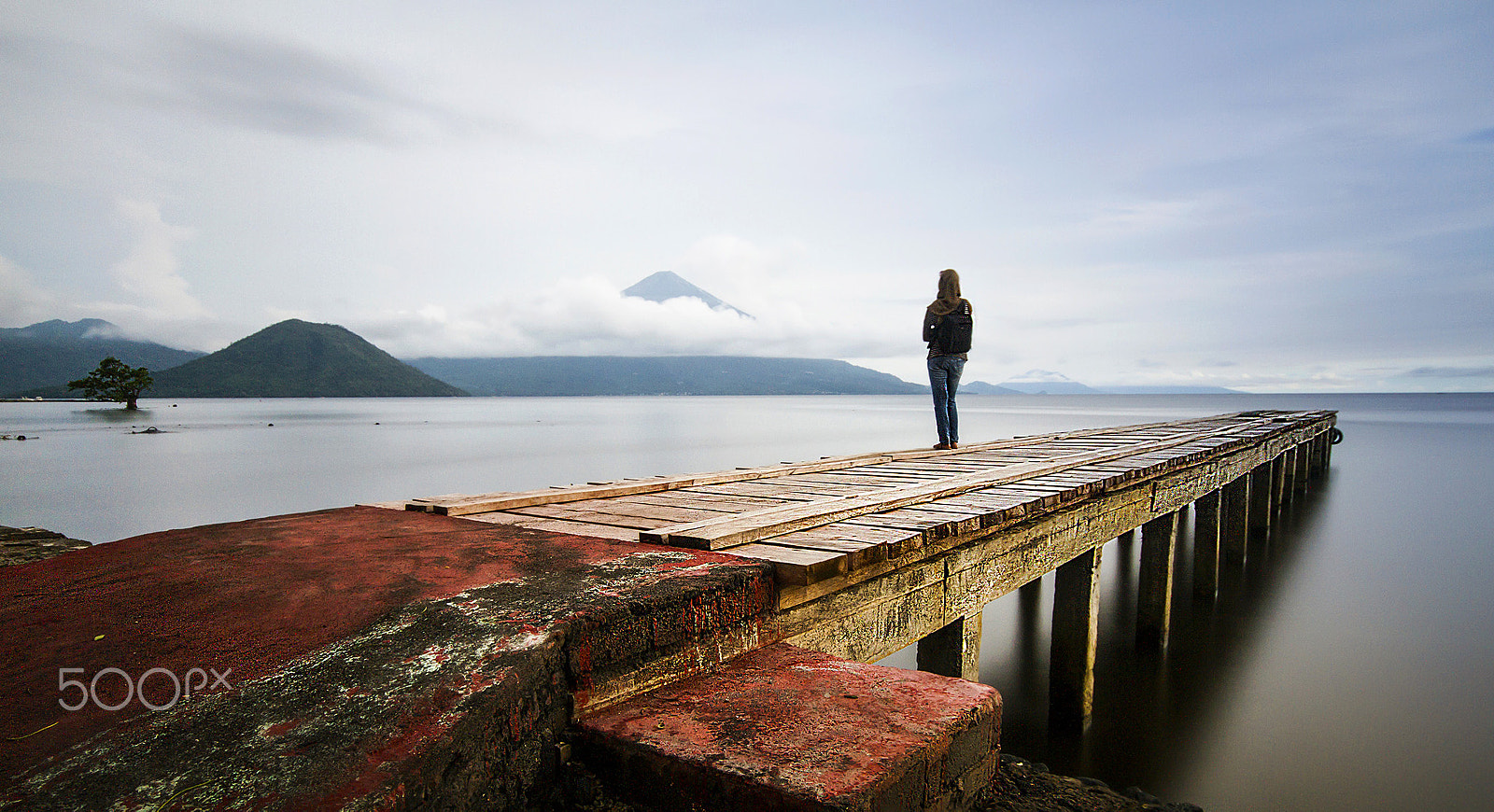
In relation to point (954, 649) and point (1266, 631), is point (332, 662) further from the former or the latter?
point (1266, 631)

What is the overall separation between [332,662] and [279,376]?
210 m

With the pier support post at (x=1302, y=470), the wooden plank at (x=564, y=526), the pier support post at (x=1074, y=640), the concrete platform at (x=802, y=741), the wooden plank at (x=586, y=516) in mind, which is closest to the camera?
the concrete platform at (x=802, y=741)

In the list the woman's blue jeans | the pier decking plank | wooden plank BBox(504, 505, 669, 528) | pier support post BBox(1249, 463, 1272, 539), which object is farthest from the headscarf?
→ pier support post BBox(1249, 463, 1272, 539)

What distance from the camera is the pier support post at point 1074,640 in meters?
5.99

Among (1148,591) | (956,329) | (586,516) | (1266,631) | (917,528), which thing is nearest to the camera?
(917,528)

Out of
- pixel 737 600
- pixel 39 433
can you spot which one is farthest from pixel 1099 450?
pixel 39 433

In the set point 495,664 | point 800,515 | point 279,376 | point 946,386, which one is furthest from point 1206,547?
point 279,376

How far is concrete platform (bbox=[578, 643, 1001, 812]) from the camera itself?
1.63 metres

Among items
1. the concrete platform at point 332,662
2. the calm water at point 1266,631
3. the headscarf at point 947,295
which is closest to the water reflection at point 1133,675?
the calm water at point 1266,631

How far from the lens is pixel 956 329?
29.6 ft

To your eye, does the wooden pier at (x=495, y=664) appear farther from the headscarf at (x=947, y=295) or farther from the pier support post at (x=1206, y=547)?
the pier support post at (x=1206, y=547)

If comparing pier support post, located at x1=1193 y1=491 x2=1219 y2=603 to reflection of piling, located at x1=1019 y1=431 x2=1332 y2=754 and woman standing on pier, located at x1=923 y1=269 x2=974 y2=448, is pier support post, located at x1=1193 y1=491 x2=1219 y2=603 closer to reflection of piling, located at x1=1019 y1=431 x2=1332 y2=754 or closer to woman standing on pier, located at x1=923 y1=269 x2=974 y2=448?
reflection of piling, located at x1=1019 y1=431 x2=1332 y2=754

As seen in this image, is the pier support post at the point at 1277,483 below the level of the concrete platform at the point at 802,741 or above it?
below

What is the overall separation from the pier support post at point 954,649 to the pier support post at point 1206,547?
7.03 metres
